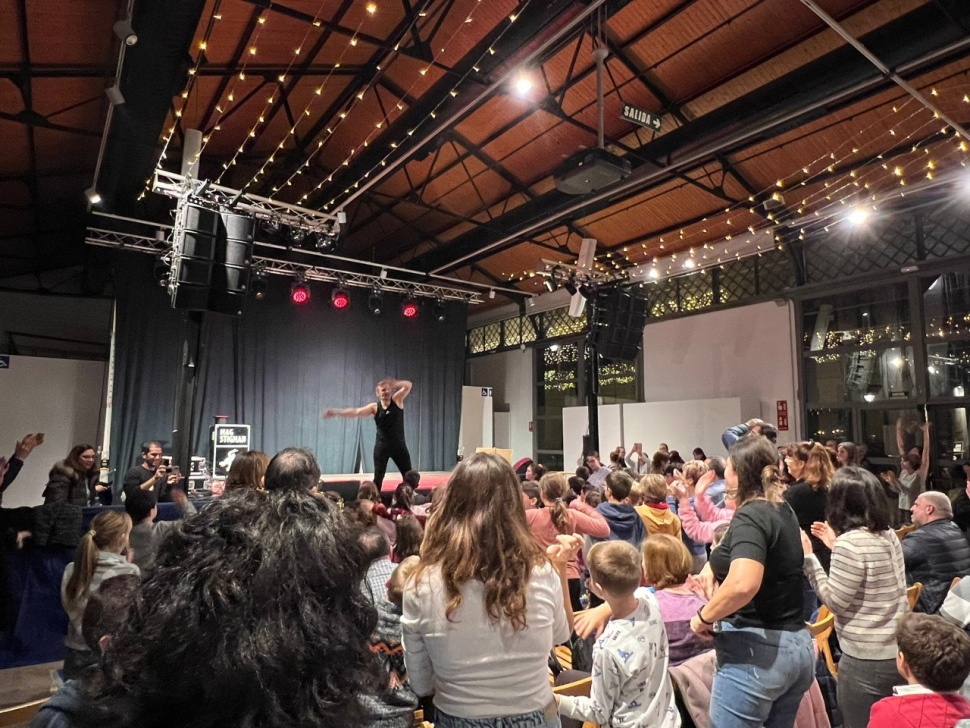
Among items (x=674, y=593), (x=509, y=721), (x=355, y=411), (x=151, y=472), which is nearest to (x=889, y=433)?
(x=355, y=411)

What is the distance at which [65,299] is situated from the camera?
10.5 metres

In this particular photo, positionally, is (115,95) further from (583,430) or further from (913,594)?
(583,430)

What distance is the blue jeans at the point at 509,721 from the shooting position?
1349mm

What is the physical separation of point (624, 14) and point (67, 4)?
492 centimetres

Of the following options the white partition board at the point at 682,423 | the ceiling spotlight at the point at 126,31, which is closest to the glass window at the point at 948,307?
the white partition board at the point at 682,423

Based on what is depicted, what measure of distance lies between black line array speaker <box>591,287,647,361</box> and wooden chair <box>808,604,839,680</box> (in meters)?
6.41

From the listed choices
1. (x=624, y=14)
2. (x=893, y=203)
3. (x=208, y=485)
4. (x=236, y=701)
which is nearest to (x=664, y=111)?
(x=624, y=14)

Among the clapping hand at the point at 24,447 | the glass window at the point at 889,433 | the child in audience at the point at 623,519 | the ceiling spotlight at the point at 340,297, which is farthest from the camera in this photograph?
the ceiling spotlight at the point at 340,297

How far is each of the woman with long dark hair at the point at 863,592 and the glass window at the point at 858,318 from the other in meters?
6.84

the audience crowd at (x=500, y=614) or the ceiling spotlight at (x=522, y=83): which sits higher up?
the ceiling spotlight at (x=522, y=83)

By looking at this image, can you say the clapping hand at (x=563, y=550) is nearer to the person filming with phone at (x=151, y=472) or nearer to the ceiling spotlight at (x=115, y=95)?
the person filming with phone at (x=151, y=472)

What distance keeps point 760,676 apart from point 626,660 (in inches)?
18.4

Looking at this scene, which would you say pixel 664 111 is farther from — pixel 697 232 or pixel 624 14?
pixel 697 232

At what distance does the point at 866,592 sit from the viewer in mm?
2084
